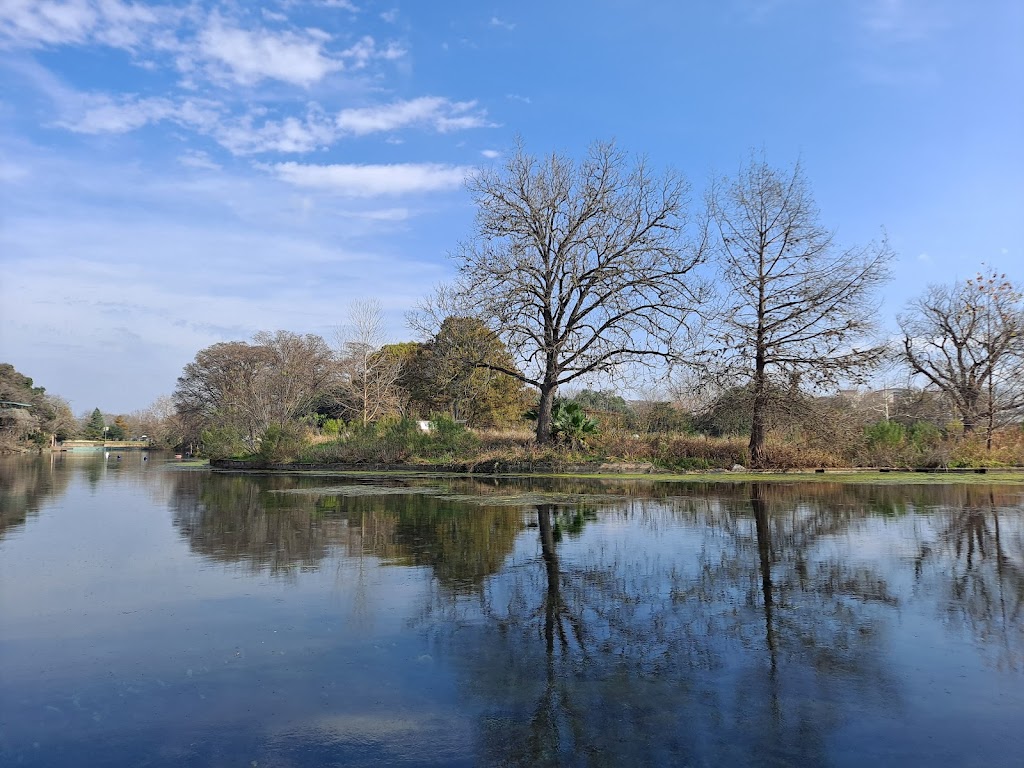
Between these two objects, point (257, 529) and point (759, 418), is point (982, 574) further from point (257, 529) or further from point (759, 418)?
point (759, 418)

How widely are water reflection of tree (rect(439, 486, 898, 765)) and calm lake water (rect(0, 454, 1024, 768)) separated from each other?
2 centimetres

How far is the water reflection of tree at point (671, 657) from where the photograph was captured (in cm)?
375

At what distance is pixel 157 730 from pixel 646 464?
21390mm


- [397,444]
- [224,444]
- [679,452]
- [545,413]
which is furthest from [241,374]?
[679,452]

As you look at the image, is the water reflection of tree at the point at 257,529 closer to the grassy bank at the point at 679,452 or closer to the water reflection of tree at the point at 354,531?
the water reflection of tree at the point at 354,531

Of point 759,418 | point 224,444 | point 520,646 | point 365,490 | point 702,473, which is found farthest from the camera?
point 224,444

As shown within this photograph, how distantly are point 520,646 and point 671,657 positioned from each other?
117 centimetres

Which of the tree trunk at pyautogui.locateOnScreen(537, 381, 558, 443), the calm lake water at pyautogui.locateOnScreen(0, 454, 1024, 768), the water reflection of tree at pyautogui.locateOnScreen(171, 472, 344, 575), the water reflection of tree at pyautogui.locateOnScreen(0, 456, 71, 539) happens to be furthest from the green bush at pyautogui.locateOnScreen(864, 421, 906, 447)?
the water reflection of tree at pyautogui.locateOnScreen(0, 456, 71, 539)

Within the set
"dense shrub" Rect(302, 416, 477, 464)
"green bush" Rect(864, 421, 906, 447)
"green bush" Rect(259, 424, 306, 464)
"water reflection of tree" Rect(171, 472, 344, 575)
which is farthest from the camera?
"green bush" Rect(259, 424, 306, 464)

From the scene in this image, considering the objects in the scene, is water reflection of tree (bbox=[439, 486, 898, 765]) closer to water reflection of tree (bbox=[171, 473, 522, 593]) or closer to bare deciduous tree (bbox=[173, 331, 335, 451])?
water reflection of tree (bbox=[171, 473, 522, 593])

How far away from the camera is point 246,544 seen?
10.5m

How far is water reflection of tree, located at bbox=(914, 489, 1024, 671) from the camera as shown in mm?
5578

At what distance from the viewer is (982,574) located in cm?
768

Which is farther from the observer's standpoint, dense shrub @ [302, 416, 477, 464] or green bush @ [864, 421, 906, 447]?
dense shrub @ [302, 416, 477, 464]
